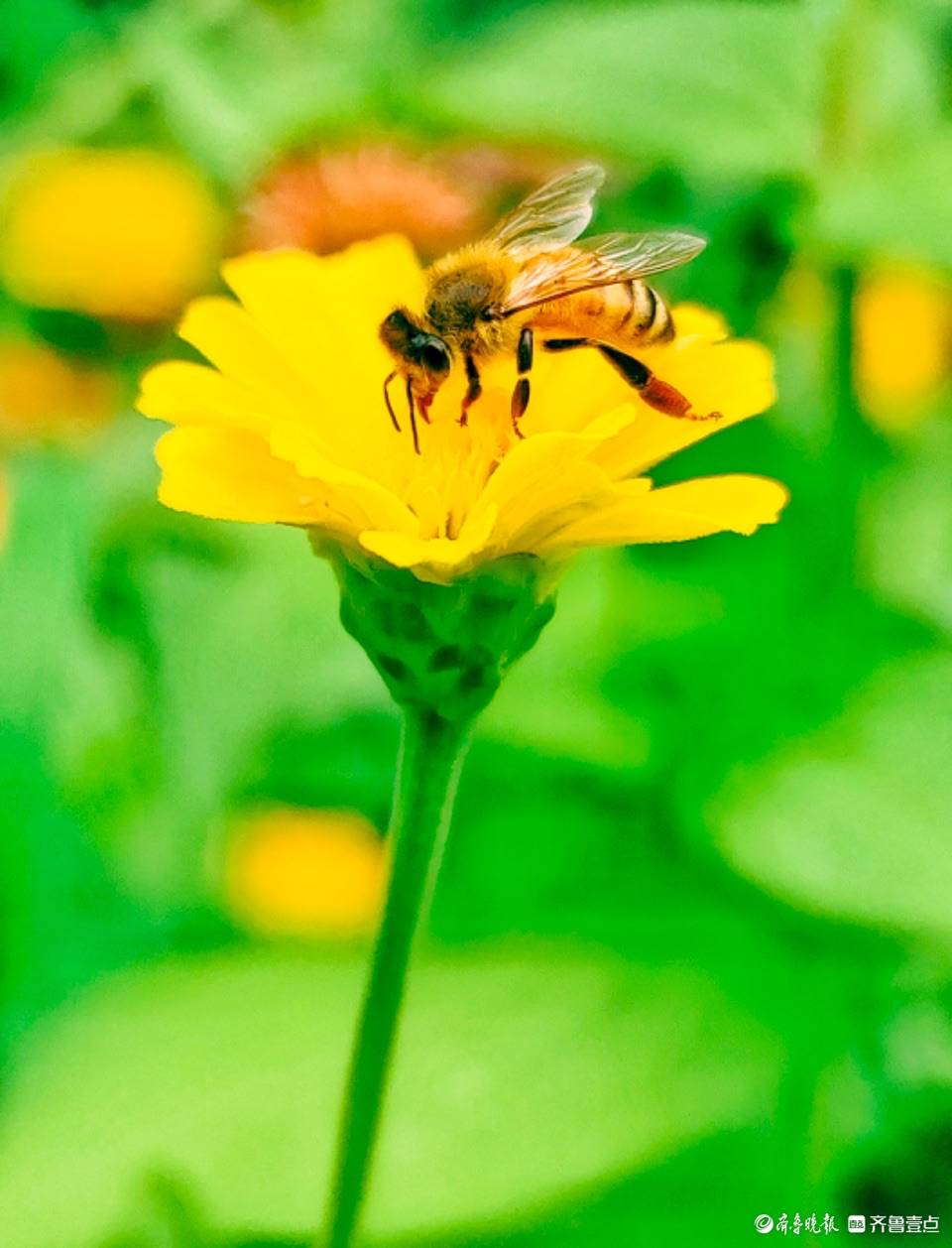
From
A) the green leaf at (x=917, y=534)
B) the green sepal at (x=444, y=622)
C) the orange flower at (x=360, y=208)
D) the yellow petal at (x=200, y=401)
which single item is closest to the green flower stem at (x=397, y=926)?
the green sepal at (x=444, y=622)

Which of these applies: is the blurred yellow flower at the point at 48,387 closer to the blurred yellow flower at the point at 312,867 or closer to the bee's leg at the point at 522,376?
the blurred yellow flower at the point at 312,867

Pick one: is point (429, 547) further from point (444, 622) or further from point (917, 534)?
point (917, 534)

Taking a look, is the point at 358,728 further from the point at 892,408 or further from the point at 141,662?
the point at 892,408

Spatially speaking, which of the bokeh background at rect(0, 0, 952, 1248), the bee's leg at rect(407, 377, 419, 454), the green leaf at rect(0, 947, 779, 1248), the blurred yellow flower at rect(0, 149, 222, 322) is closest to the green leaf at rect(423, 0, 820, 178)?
the bokeh background at rect(0, 0, 952, 1248)

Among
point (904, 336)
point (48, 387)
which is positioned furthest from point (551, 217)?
point (48, 387)

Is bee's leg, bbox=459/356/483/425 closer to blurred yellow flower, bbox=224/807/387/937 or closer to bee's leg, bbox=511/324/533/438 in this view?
bee's leg, bbox=511/324/533/438

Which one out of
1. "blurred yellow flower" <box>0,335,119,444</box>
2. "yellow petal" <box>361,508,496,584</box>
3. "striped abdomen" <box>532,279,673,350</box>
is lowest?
"yellow petal" <box>361,508,496,584</box>
